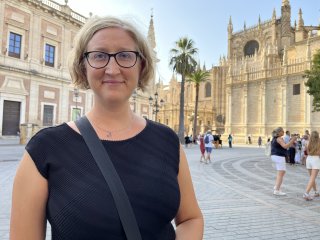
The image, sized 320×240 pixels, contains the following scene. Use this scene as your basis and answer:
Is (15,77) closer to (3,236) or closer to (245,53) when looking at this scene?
(3,236)

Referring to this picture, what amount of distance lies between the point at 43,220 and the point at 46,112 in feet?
87.0

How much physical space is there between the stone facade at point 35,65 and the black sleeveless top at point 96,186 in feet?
70.2

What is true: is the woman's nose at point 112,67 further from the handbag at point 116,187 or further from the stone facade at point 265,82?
the stone facade at point 265,82

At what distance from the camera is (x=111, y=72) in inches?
50.9

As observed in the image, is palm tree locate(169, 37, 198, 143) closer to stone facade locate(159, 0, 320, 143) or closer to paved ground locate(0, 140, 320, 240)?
stone facade locate(159, 0, 320, 143)

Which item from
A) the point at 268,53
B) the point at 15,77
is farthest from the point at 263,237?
the point at 268,53

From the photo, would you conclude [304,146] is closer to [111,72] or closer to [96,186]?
[111,72]

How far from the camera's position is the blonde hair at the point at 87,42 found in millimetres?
1333

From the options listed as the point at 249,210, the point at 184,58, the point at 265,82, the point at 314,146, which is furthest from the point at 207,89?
the point at 249,210

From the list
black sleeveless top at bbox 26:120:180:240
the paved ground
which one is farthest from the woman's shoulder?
the paved ground

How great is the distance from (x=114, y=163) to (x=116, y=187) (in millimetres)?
110

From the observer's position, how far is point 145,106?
36906 mm

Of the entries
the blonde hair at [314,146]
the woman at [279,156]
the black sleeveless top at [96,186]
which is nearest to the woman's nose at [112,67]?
the black sleeveless top at [96,186]

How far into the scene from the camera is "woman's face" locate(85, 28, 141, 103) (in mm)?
1305
